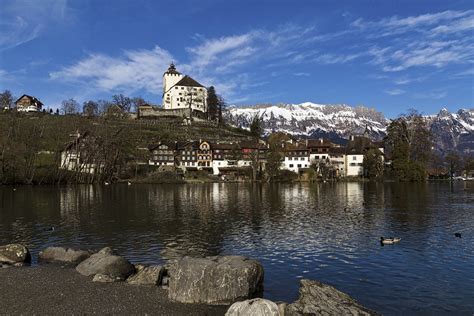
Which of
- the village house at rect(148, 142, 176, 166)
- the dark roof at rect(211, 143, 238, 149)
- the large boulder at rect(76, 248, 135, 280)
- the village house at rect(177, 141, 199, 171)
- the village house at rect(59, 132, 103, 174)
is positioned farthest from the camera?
the dark roof at rect(211, 143, 238, 149)

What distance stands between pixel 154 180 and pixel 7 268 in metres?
116

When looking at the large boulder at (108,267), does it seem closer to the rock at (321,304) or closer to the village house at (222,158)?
the rock at (321,304)

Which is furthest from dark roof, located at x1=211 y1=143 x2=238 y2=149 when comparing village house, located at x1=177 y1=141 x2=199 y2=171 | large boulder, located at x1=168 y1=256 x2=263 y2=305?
large boulder, located at x1=168 y1=256 x2=263 y2=305

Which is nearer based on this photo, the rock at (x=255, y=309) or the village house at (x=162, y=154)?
the rock at (x=255, y=309)

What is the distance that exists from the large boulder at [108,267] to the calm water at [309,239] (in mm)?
4251

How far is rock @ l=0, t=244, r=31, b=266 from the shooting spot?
28031 mm

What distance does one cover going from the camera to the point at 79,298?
19984mm

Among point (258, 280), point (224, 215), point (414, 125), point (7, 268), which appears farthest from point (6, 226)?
point (414, 125)

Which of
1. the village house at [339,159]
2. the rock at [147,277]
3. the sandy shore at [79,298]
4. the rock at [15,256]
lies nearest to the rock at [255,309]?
the sandy shore at [79,298]

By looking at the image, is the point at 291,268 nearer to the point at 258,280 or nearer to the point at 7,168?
the point at 258,280

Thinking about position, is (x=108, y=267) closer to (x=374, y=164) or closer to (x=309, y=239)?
(x=309, y=239)

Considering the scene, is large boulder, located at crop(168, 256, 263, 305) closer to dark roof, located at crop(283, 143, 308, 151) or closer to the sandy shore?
the sandy shore

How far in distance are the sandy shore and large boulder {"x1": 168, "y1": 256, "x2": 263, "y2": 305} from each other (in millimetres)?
585

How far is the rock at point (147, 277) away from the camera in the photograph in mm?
22797
